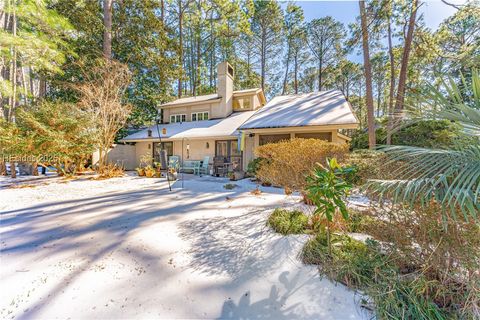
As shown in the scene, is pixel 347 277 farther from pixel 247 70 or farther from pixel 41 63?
pixel 247 70

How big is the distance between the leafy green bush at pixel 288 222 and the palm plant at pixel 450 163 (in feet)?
7.11

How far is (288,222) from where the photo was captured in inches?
156

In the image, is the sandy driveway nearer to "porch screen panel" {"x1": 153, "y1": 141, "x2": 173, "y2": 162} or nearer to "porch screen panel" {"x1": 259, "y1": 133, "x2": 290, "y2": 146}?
"porch screen panel" {"x1": 259, "y1": 133, "x2": 290, "y2": 146}

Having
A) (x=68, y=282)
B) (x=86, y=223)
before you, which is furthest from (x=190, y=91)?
(x=68, y=282)

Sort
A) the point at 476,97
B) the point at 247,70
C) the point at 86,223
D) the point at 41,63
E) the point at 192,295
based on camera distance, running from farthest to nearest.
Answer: the point at 247,70
the point at 41,63
the point at 86,223
the point at 192,295
the point at 476,97

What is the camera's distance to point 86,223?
4230 mm

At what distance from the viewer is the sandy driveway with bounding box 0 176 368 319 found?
6.84 ft

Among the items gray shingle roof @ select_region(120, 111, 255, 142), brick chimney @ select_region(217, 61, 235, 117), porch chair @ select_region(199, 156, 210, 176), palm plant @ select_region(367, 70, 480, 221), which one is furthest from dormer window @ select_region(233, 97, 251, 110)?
palm plant @ select_region(367, 70, 480, 221)

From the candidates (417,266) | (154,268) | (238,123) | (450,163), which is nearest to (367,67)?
(238,123)

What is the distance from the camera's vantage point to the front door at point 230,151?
1223cm

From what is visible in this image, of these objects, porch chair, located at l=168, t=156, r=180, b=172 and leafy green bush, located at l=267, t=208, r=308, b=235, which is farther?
porch chair, located at l=168, t=156, r=180, b=172

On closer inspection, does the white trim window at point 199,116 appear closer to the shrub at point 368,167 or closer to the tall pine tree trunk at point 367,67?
the tall pine tree trunk at point 367,67

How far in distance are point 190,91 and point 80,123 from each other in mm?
15814

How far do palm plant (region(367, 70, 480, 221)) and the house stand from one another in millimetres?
7200
